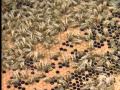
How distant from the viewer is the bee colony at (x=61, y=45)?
532cm

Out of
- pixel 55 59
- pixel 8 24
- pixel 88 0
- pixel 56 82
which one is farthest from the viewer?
pixel 88 0

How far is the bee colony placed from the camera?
532 centimetres

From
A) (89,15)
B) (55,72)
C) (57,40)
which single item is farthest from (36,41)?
(89,15)

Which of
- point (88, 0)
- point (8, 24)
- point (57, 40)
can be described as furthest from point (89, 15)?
point (8, 24)

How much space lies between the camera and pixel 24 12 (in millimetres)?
6449

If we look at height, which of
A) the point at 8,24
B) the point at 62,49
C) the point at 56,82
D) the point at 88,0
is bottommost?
the point at 56,82

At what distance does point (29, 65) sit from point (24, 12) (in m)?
1.43

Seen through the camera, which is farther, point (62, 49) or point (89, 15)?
point (89, 15)

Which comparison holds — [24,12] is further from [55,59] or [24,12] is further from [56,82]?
[56,82]

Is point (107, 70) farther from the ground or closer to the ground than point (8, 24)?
closer to the ground

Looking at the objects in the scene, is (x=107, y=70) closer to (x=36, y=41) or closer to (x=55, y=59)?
(x=55, y=59)

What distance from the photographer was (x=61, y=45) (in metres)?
5.94

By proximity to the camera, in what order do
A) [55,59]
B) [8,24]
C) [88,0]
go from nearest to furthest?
1. [55,59]
2. [8,24]
3. [88,0]

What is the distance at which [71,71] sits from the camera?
216 inches
